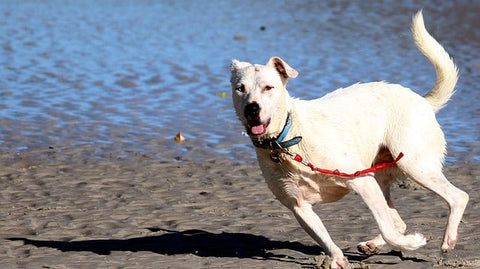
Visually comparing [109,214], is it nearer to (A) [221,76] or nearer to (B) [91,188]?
(B) [91,188]

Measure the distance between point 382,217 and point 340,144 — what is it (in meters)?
0.60

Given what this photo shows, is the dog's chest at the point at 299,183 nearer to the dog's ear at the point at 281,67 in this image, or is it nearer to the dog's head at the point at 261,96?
the dog's head at the point at 261,96

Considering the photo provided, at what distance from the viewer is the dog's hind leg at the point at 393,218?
25.0ft

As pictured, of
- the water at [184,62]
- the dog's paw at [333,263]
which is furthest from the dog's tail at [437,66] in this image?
the water at [184,62]

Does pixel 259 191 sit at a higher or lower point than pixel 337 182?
lower

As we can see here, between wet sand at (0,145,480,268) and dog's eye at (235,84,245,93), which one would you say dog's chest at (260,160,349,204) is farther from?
dog's eye at (235,84,245,93)

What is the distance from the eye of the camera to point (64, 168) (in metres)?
10.7

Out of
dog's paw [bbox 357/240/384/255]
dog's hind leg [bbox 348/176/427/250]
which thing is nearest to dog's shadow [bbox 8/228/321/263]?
dog's paw [bbox 357/240/384/255]

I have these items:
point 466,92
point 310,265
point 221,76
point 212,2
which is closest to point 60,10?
point 212,2

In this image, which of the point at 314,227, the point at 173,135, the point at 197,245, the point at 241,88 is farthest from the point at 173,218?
the point at 173,135

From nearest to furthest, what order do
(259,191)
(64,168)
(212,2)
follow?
(259,191) < (64,168) < (212,2)

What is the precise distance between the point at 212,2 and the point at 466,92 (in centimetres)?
1426

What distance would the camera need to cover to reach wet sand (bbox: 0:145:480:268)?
747 centimetres

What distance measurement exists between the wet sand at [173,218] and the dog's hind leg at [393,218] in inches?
3.1
